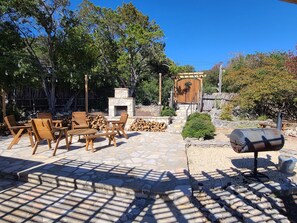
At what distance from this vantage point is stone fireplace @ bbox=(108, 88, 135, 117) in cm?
952

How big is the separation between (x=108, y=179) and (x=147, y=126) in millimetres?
5310

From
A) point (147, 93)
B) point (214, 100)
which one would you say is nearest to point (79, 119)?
point (147, 93)

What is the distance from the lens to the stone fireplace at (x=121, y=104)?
31.2 ft

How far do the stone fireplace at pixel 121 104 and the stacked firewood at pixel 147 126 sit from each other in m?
0.82

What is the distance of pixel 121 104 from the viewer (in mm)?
9555

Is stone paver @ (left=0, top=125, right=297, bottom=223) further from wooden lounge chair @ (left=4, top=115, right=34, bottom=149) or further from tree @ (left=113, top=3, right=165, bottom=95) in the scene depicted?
tree @ (left=113, top=3, right=165, bottom=95)

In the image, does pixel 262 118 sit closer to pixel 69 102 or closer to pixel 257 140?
pixel 257 140

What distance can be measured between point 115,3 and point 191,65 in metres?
12.6

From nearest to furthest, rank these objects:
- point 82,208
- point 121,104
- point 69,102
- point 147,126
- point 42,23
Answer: point 82,208, point 147,126, point 121,104, point 42,23, point 69,102

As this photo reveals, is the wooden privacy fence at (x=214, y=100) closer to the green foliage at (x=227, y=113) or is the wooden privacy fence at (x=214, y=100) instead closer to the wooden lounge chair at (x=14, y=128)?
the green foliage at (x=227, y=113)

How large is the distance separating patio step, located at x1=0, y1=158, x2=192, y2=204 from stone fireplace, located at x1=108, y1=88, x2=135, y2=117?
5523mm

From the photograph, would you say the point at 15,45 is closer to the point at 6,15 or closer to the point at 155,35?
the point at 6,15

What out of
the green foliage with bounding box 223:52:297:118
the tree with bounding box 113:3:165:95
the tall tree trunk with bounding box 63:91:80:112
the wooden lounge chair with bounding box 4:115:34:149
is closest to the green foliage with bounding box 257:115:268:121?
the green foliage with bounding box 223:52:297:118

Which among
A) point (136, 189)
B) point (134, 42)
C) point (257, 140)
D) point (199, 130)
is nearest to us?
point (136, 189)
